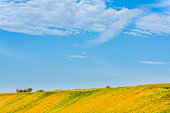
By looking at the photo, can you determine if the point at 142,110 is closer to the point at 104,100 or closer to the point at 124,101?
the point at 124,101

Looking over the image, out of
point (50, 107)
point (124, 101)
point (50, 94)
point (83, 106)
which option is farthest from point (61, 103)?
point (124, 101)

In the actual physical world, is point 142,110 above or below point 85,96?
below

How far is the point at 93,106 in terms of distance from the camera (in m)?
37.4

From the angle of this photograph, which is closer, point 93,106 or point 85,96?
point 93,106

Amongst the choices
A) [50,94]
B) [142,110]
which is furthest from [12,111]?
[142,110]

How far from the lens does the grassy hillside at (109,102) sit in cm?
3001

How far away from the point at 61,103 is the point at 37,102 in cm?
899

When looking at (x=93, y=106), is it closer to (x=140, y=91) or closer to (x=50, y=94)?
(x=140, y=91)

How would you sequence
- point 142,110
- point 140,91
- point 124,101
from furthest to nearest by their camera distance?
point 140,91 → point 124,101 → point 142,110

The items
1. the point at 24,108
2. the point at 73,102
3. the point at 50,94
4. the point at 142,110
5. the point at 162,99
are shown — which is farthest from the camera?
the point at 50,94

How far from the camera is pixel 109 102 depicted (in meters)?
36.7

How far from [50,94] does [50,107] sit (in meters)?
11.8

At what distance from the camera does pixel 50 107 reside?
4559cm

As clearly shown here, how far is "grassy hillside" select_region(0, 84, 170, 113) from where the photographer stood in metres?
30.0
